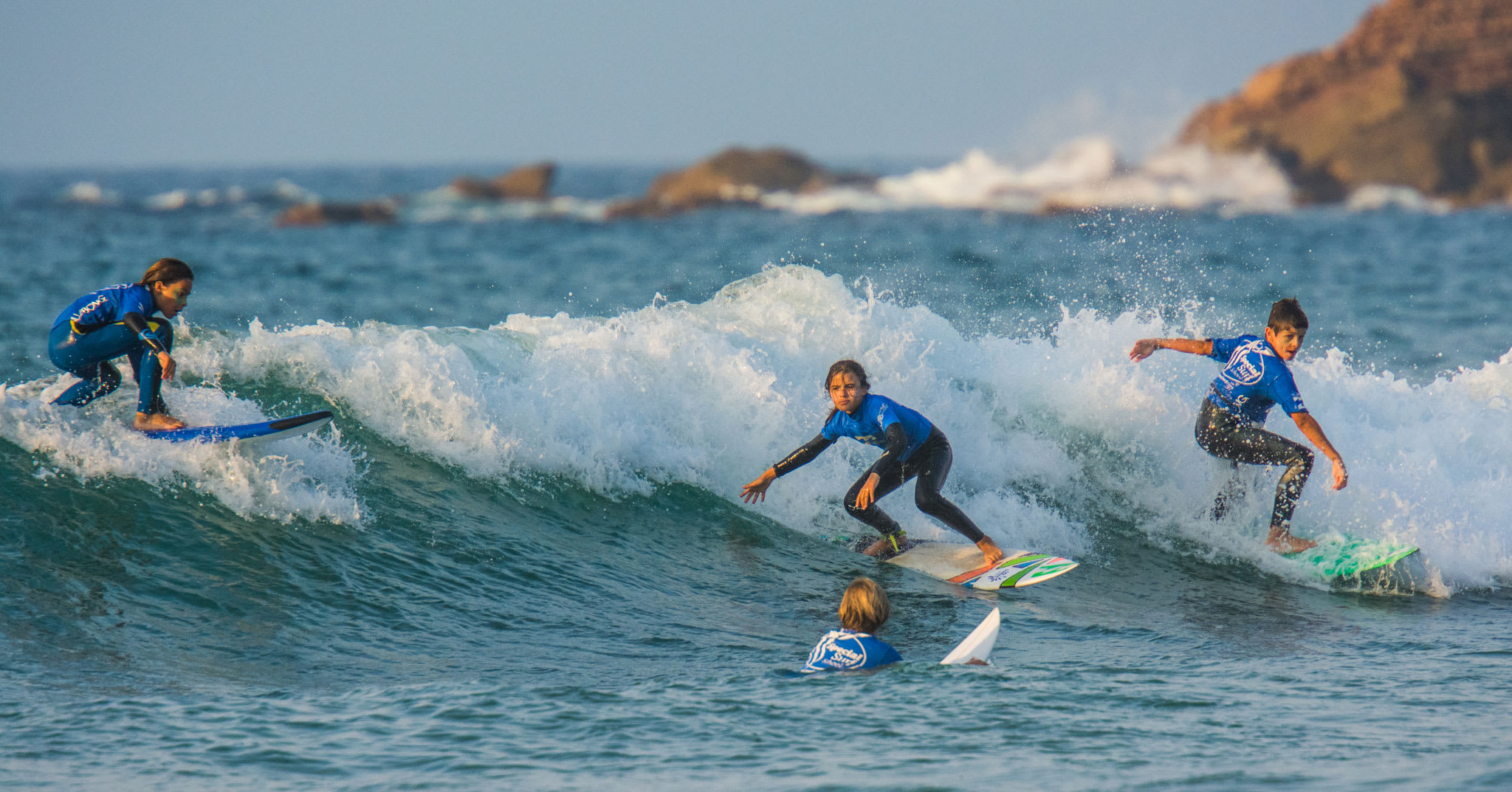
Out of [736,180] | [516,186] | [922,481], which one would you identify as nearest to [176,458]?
[922,481]

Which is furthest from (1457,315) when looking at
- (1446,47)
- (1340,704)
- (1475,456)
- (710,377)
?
(1446,47)

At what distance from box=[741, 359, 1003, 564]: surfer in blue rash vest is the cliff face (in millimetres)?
56538

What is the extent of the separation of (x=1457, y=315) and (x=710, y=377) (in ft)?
51.8

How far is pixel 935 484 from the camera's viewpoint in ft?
25.9

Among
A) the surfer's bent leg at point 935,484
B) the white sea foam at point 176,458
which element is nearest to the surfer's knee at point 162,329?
the white sea foam at point 176,458

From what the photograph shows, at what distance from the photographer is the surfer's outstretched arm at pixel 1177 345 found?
8141 millimetres

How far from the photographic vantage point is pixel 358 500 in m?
7.96

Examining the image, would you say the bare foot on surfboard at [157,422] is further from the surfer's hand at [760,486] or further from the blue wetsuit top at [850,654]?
the blue wetsuit top at [850,654]

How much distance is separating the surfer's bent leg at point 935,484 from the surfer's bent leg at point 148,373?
4663mm

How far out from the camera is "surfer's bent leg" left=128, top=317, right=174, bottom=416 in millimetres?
7199

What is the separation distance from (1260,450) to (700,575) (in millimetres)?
3840

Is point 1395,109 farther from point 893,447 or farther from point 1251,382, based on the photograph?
point 893,447

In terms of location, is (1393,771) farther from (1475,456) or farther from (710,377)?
(1475,456)

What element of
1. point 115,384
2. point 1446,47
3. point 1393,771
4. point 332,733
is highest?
point 1446,47
